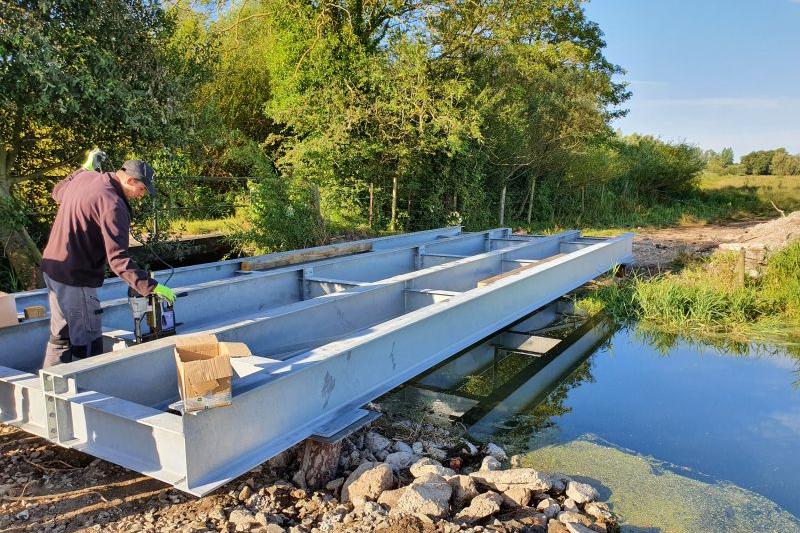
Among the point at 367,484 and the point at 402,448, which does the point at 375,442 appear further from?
the point at 367,484

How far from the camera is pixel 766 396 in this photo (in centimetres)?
559

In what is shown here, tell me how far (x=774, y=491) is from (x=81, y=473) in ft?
14.1

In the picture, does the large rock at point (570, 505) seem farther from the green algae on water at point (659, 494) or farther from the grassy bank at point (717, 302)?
the grassy bank at point (717, 302)

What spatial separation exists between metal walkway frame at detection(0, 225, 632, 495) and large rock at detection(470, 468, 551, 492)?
0.86 m

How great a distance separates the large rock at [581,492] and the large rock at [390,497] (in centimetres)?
107

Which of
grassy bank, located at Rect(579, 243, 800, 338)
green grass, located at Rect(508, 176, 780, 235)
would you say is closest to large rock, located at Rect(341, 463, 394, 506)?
grassy bank, located at Rect(579, 243, 800, 338)

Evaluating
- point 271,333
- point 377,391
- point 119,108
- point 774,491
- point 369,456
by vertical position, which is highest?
point 119,108

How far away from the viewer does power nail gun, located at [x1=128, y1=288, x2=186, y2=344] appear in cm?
359

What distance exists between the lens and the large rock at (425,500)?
9.84 feet

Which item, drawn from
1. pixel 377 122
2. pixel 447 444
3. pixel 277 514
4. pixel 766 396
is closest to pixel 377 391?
pixel 447 444

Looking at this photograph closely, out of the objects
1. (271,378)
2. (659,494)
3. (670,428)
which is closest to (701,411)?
(670,428)

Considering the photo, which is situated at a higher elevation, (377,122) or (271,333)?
(377,122)

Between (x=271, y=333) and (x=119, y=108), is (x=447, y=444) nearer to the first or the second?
(x=271, y=333)

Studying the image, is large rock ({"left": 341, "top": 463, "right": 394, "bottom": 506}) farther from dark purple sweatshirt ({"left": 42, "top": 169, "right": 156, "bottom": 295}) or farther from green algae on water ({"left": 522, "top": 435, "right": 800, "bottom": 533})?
dark purple sweatshirt ({"left": 42, "top": 169, "right": 156, "bottom": 295})
